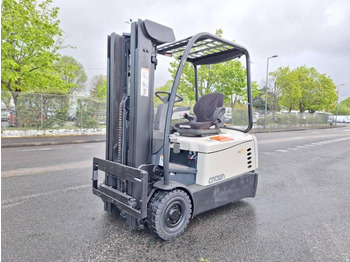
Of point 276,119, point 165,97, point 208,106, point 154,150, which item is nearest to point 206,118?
point 208,106

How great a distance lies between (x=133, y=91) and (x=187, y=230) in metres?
2.01

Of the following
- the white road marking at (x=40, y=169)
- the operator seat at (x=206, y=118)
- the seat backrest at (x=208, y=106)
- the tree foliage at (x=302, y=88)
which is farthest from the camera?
the tree foliage at (x=302, y=88)

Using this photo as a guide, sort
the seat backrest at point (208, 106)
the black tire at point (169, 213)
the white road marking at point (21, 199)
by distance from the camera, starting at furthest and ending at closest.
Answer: the seat backrest at point (208, 106), the white road marking at point (21, 199), the black tire at point (169, 213)

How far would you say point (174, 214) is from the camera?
3.14m

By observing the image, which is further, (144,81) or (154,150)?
(154,150)

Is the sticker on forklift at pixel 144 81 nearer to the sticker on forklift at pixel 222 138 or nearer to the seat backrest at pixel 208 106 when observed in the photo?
the sticker on forklift at pixel 222 138

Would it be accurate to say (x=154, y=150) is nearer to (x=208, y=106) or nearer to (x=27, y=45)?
(x=208, y=106)

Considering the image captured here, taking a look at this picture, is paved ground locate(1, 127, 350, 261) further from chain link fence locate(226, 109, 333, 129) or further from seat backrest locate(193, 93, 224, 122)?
chain link fence locate(226, 109, 333, 129)

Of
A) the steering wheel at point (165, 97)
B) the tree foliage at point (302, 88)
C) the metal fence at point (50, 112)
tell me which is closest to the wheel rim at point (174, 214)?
the steering wheel at point (165, 97)

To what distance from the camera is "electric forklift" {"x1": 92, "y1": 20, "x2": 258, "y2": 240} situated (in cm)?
307

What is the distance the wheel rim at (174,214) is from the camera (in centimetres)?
310

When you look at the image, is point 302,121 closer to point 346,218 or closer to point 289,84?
point 289,84

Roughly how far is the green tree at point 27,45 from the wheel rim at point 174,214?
1390 centimetres

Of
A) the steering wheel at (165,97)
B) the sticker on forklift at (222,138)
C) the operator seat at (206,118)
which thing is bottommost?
the sticker on forklift at (222,138)
